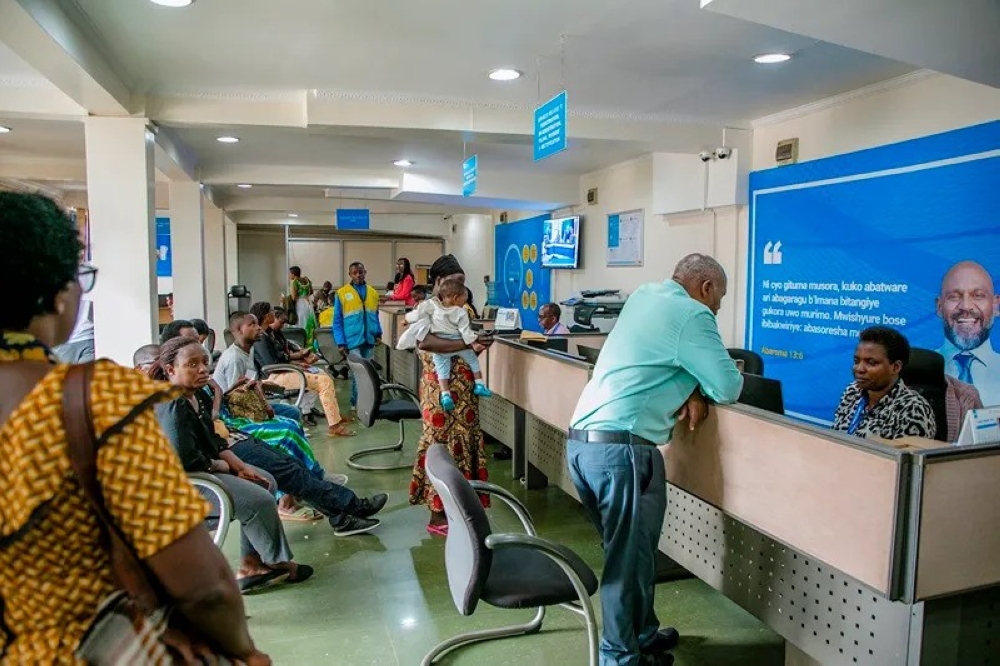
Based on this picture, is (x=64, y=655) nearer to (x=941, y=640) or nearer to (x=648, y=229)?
(x=941, y=640)

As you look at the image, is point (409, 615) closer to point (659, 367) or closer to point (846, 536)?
point (659, 367)

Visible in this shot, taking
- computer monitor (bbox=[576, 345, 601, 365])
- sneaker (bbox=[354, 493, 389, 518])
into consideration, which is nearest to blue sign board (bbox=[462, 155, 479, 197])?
computer monitor (bbox=[576, 345, 601, 365])

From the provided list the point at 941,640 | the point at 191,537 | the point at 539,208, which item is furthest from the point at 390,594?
the point at 539,208

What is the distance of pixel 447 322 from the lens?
3.38 metres

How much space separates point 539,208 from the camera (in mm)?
8945

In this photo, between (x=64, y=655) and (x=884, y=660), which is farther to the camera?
(x=884, y=660)

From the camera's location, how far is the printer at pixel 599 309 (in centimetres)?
660

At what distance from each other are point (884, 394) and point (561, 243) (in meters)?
6.09

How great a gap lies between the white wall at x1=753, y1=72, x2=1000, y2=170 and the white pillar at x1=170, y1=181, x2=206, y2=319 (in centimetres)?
551

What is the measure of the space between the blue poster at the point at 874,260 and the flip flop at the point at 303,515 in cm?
325

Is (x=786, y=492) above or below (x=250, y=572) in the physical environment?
above

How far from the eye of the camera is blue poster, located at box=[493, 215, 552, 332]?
9.20m

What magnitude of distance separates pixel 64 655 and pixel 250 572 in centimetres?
223

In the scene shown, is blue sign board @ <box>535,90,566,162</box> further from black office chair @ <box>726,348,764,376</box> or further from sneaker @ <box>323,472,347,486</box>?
sneaker @ <box>323,472,347,486</box>
